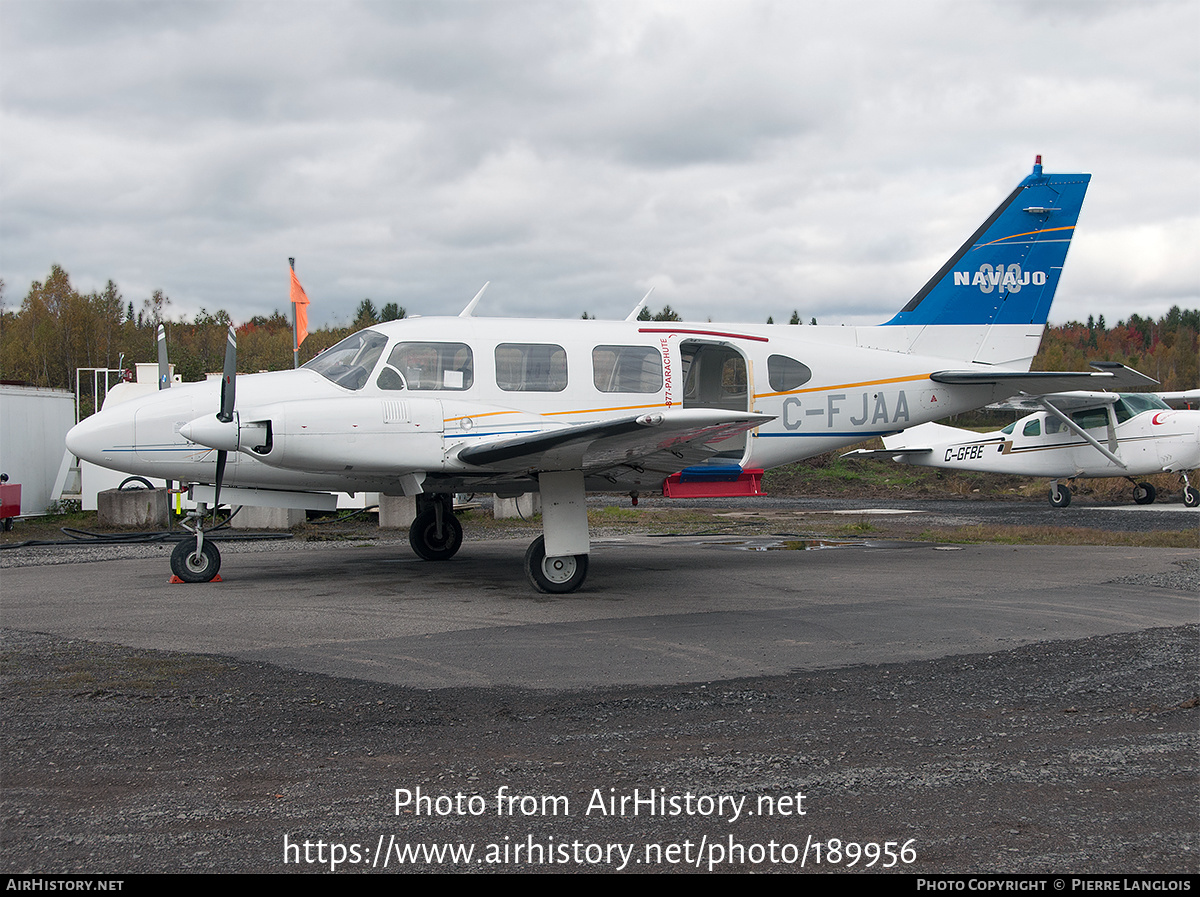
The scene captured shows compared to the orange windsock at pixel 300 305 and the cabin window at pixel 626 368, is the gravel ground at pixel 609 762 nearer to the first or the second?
the cabin window at pixel 626 368

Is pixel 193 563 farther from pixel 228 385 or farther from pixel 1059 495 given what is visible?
pixel 1059 495

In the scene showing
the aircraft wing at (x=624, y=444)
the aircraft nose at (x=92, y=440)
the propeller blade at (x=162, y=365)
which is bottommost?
the aircraft wing at (x=624, y=444)

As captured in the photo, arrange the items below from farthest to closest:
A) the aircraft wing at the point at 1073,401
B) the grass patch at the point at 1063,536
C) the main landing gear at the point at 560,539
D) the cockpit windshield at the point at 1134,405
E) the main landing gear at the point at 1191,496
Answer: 1. the cockpit windshield at the point at 1134,405
2. the aircraft wing at the point at 1073,401
3. the main landing gear at the point at 1191,496
4. the grass patch at the point at 1063,536
5. the main landing gear at the point at 560,539

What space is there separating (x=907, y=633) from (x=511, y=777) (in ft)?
15.0

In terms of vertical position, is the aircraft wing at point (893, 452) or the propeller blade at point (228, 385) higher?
the propeller blade at point (228, 385)

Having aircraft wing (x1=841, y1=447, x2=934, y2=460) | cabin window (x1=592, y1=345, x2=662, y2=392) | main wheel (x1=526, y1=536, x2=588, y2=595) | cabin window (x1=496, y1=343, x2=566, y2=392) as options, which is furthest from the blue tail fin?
aircraft wing (x1=841, y1=447, x2=934, y2=460)

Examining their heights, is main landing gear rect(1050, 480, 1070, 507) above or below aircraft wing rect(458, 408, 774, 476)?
below

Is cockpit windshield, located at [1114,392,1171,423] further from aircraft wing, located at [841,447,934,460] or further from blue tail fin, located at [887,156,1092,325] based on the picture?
blue tail fin, located at [887,156,1092,325]

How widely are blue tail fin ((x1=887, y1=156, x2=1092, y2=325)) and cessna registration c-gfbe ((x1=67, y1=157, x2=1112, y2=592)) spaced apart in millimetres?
22

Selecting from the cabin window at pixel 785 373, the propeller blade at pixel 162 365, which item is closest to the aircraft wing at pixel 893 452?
the cabin window at pixel 785 373

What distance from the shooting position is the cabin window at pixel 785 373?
39.0ft

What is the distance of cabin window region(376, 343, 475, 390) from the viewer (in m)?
10.1

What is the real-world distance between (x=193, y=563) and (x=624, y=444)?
5.39m

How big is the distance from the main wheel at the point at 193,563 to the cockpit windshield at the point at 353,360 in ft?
8.23
